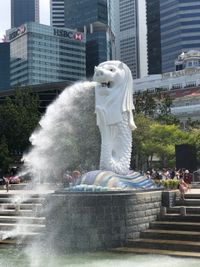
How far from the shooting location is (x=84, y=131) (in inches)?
1435

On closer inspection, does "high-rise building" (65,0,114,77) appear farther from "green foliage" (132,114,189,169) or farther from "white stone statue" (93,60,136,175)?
"white stone statue" (93,60,136,175)

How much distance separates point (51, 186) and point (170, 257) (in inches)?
685

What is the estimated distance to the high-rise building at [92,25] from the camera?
500 ft

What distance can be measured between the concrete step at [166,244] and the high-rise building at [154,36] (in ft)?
502

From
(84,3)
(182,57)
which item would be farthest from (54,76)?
Answer: (84,3)

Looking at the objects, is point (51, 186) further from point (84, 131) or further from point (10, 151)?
point (10, 151)

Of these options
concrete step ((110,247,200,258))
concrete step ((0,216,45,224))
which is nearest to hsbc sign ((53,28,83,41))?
concrete step ((0,216,45,224))

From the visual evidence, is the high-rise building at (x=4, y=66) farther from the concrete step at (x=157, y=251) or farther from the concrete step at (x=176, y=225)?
the concrete step at (x=157, y=251)

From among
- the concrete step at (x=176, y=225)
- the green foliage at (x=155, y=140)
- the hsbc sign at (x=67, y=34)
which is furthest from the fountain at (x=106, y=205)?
the hsbc sign at (x=67, y=34)

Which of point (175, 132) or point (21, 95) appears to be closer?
point (21, 95)

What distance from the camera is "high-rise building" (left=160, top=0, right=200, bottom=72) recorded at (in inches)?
5635

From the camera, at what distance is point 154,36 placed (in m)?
173

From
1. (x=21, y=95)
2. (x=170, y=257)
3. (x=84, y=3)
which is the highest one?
(x=84, y=3)

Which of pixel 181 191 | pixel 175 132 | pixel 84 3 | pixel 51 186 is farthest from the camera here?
pixel 84 3
